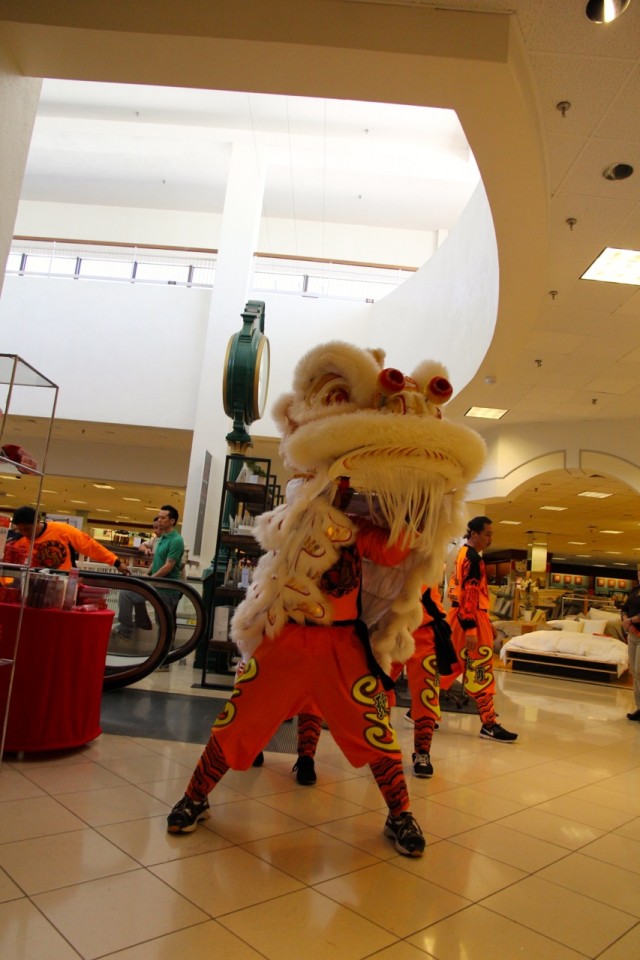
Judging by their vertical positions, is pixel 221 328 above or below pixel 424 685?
above

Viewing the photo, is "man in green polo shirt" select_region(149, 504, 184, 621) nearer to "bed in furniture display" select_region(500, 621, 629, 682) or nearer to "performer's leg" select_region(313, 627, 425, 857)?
"performer's leg" select_region(313, 627, 425, 857)

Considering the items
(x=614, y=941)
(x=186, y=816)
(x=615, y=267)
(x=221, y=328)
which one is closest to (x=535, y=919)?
(x=614, y=941)

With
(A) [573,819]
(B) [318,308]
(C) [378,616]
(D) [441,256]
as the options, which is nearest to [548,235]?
(C) [378,616]

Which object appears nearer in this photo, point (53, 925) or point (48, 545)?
point (53, 925)

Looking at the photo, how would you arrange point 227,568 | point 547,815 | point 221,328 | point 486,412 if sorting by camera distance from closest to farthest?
point 547,815, point 227,568, point 486,412, point 221,328

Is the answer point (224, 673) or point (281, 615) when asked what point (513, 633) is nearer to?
point (224, 673)

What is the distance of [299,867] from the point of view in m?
2.11

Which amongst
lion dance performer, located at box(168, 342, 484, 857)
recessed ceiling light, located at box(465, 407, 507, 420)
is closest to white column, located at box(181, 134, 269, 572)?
recessed ceiling light, located at box(465, 407, 507, 420)

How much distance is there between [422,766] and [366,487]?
77.8 inches

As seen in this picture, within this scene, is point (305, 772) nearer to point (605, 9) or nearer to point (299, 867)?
point (299, 867)

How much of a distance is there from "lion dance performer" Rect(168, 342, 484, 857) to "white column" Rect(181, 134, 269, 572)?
7.67m

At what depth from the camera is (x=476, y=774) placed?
11.9 feet

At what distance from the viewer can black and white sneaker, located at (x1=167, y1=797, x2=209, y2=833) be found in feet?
7.46

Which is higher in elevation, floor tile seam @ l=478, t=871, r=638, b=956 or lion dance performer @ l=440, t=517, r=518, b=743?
lion dance performer @ l=440, t=517, r=518, b=743
